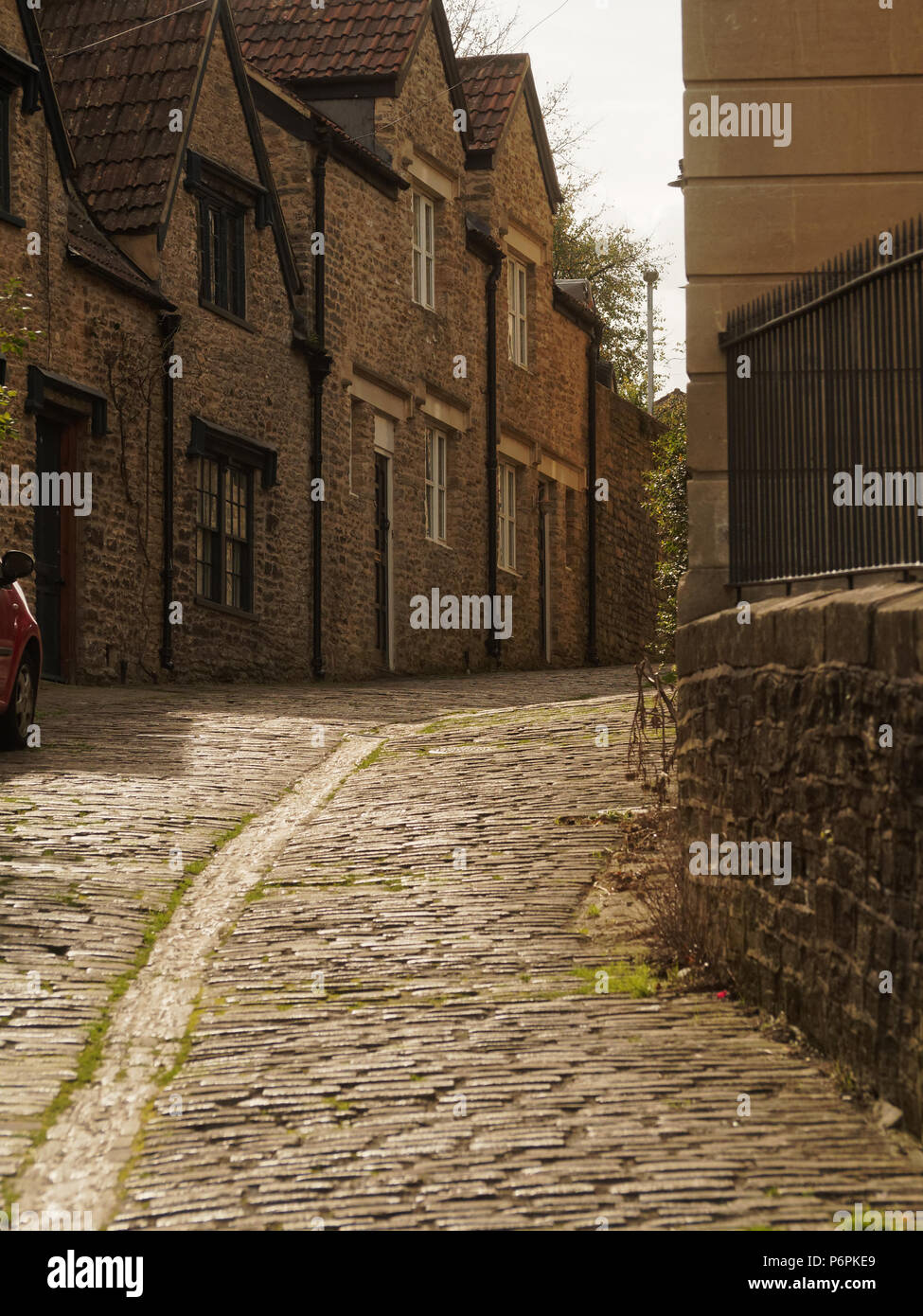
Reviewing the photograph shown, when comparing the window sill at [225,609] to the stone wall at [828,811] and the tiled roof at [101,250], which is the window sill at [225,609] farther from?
the stone wall at [828,811]

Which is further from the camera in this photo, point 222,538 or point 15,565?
point 222,538

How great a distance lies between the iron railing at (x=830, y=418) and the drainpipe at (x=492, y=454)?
1880 centimetres

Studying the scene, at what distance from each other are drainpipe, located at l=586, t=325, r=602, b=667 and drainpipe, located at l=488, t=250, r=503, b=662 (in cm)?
459

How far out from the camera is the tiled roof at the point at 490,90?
2922 cm

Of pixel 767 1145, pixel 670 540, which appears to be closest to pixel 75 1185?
pixel 767 1145

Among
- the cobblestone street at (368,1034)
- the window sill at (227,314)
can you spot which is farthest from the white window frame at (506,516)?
the cobblestone street at (368,1034)

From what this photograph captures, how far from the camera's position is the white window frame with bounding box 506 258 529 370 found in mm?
29969

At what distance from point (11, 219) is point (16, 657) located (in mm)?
6117

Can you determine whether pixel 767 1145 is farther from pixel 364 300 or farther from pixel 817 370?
pixel 364 300

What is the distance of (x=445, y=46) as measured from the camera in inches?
1073

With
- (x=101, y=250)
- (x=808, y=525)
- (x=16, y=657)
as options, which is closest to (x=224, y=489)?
(x=101, y=250)

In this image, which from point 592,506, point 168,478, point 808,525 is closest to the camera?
point 808,525

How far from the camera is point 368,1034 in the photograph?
23.1ft

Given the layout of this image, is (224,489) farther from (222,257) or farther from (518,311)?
(518,311)
